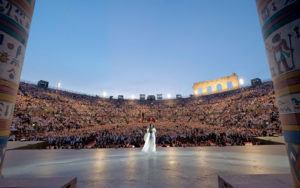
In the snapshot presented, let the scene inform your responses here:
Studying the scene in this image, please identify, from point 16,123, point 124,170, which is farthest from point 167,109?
point 124,170

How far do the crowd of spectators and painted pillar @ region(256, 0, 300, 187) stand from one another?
1289 cm

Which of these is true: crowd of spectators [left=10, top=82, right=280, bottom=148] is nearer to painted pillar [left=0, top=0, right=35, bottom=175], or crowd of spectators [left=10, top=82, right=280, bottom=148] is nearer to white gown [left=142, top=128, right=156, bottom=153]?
white gown [left=142, top=128, right=156, bottom=153]

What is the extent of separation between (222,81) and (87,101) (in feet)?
160

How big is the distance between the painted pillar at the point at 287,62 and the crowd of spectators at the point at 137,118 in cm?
1289

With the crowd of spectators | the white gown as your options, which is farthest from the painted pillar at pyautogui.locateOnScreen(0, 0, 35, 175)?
the crowd of spectators

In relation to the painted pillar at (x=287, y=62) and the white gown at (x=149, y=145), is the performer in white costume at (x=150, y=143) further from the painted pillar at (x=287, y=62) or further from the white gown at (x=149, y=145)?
the painted pillar at (x=287, y=62)

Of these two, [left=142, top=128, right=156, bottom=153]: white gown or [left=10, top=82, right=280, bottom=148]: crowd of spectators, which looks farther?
[left=10, top=82, right=280, bottom=148]: crowd of spectators

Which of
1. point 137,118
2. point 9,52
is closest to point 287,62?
point 9,52

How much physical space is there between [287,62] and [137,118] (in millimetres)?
38773

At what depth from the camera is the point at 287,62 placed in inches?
47.0

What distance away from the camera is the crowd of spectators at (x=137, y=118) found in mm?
15091

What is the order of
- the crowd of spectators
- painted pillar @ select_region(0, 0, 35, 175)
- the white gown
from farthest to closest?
the crowd of spectators → the white gown → painted pillar @ select_region(0, 0, 35, 175)

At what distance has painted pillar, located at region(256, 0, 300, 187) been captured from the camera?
114 centimetres

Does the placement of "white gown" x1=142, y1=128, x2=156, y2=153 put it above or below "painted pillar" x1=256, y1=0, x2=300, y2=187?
below
